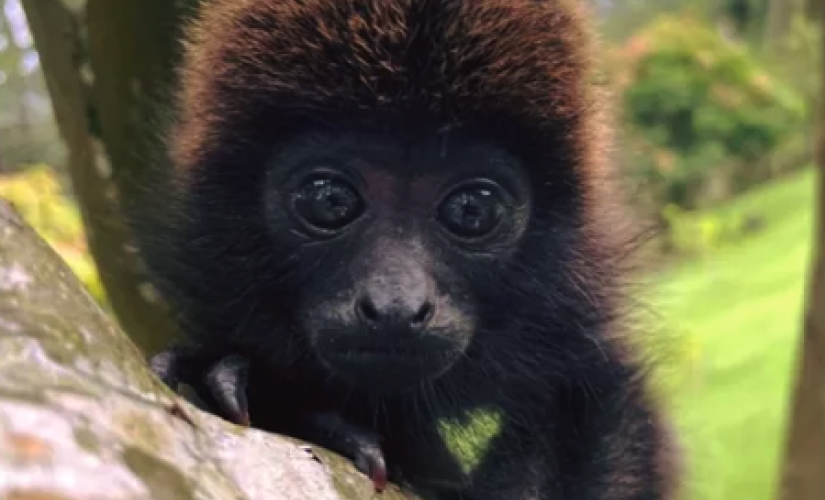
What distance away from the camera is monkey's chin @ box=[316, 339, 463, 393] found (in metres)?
1.74

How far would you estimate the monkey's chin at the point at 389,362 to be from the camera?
174 centimetres

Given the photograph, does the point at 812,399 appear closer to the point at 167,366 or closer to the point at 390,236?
the point at 390,236

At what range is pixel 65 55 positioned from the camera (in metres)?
2.46

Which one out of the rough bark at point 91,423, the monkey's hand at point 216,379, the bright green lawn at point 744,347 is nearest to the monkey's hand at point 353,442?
the monkey's hand at point 216,379

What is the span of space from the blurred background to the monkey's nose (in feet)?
2.13

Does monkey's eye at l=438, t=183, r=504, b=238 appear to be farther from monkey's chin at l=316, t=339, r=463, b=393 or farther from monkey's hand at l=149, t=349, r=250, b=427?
monkey's hand at l=149, t=349, r=250, b=427

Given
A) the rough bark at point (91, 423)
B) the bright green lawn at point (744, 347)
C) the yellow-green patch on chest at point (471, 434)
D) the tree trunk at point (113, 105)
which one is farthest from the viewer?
the bright green lawn at point (744, 347)

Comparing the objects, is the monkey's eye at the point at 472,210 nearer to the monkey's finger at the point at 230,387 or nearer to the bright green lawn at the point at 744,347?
the monkey's finger at the point at 230,387

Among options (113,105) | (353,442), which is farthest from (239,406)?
(113,105)

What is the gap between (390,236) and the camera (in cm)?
178

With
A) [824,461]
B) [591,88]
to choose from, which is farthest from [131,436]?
[824,461]

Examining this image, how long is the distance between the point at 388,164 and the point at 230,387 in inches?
15.5

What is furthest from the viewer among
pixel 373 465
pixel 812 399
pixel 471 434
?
pixel 812 399

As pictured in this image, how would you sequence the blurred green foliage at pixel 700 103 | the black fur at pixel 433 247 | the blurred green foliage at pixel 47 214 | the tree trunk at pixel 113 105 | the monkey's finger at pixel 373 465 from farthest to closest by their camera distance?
the blurred green foliage at pixel 700 103 → the blurred green foliage at pixel 47 214 → the tree trunk at pixel 113 105 → the black fur at pixel 433 247 → the monkey's finger at pixel 373 465
